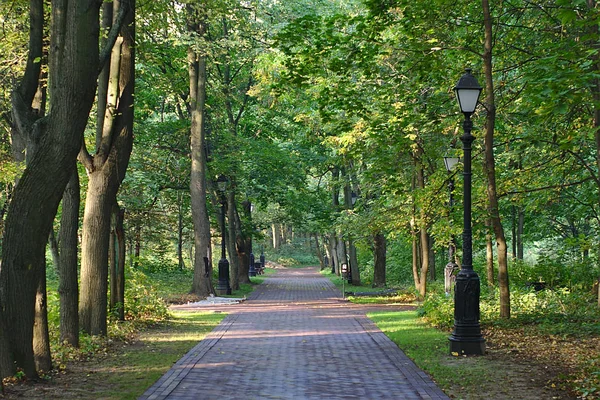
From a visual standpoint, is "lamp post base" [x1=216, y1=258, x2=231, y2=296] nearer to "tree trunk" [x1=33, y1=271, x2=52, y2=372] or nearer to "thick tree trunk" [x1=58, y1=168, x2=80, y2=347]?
"thick tree trunk" [x1=58, y1=168, x2=80, y2=347]

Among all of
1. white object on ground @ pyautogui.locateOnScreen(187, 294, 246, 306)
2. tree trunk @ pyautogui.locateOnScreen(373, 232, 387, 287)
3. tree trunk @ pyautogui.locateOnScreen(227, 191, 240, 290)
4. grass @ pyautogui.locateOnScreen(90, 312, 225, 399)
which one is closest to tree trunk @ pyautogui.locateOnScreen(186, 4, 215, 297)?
white object on ground @ pyautogui.locateOnScreen(187, 294, 246, 306)

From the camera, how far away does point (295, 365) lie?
11.0 m

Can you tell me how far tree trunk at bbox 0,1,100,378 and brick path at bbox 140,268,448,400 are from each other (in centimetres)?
176

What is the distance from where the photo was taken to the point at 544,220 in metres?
32.0

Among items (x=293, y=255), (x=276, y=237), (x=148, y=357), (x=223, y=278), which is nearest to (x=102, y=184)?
(x=148, y=357)

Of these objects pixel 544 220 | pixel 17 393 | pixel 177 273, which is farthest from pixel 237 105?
pixel 17 393

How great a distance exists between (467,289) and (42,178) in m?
6.80

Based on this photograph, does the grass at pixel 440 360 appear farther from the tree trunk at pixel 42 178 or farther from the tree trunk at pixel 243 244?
the tree trunk at pixel 243 244

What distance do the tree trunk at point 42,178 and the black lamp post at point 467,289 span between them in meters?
5.90

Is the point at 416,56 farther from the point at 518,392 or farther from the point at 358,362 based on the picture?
the point at 518,392

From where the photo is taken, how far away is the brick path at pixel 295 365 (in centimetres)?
873

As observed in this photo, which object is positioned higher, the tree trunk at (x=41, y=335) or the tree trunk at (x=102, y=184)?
the tree trunk at (x=102, y=184)

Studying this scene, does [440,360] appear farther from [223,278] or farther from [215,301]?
[223,278]

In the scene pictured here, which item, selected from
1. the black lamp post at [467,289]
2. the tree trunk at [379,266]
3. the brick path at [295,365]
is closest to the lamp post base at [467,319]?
the black lamp post at [467,289]
